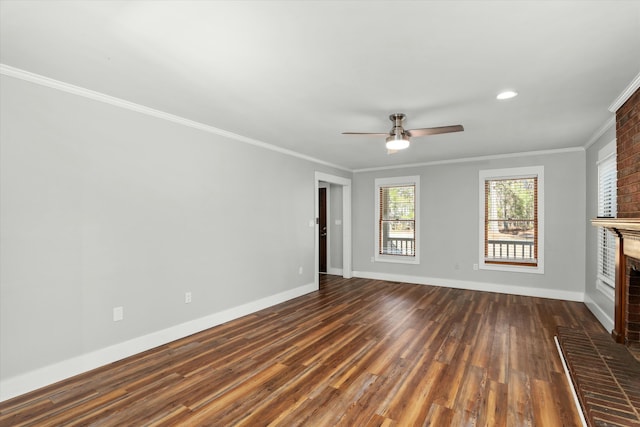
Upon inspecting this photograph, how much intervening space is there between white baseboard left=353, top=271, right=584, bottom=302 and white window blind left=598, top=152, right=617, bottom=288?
1.16m

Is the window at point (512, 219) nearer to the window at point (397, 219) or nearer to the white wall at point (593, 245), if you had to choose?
the white wall at point (593, 245)

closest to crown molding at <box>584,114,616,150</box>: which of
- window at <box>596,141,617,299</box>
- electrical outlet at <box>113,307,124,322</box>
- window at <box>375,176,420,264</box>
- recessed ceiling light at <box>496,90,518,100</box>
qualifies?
window at <box>596,141,617,299</box>

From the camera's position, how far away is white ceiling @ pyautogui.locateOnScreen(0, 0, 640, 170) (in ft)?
5.67

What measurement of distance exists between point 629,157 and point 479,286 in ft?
11.8

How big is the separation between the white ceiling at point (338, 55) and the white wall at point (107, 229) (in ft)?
1.33

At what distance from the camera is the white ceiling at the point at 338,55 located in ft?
5.67

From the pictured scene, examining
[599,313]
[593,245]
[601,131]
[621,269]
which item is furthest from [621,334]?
[601,131]

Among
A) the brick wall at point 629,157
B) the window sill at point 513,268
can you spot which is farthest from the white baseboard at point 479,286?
the brick wall at point 629,157

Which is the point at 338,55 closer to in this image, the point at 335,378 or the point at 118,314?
the point at 335,378

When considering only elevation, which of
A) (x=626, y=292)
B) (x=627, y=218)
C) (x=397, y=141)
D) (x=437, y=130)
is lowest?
(x=626, y=292)

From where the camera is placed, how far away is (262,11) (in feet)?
5.64

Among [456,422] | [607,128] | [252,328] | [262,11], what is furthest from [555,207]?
[262,11]

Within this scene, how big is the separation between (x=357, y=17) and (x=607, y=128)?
3.96 metres

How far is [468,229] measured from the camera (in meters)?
6.03
